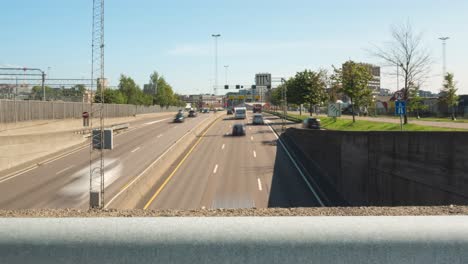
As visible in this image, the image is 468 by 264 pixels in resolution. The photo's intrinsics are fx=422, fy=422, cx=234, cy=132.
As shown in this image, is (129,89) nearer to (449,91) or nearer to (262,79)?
(262,79)

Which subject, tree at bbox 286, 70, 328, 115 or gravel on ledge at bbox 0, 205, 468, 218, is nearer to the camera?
gravel on ledge at bbox 0, 205, 468, 218

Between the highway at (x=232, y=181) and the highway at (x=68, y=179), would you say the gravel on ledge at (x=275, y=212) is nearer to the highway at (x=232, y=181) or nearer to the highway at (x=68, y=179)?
the highway at (x=68, y=179)

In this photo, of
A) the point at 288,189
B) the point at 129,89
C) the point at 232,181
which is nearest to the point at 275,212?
the point at 288,189

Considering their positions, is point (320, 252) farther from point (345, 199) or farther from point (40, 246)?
point (345, 199)

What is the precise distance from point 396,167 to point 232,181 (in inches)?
553

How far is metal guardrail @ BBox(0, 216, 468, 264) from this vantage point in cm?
350

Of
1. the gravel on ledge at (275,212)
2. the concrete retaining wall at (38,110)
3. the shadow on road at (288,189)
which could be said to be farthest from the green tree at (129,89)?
the gravel on ledge at (275,212)

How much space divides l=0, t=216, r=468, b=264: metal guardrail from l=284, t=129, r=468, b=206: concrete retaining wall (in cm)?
1516

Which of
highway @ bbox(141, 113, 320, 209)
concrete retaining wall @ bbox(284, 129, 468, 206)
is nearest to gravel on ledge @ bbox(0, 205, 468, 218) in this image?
concrete retaining wall @ bbox(284, 129, 468, 206)

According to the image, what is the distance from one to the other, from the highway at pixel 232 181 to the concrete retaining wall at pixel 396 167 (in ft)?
9.01

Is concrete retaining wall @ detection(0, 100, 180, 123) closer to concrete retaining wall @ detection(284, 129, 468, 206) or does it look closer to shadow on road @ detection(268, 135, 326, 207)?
shadow on road @ detection(268, 135, 326, 207)

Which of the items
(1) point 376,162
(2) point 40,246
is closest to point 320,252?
(2) point 40,246

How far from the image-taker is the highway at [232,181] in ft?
89.3

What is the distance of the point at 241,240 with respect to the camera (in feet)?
11.6
